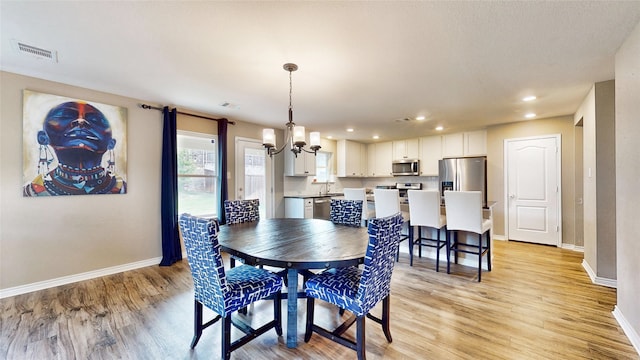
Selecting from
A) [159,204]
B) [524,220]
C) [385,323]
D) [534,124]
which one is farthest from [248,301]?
[534,124]

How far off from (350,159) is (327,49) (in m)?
4.77

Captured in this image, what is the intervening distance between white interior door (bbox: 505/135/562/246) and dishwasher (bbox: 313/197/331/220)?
3650 mm

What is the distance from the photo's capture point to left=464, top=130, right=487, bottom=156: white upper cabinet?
5.47 m

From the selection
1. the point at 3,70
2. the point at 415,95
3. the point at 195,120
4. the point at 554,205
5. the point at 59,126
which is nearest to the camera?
the point at 3,70

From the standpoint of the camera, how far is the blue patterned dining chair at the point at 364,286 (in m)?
1.59

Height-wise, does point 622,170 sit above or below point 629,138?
below

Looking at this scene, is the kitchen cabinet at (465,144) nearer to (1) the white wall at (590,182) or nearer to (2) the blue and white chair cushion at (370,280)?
(1) the white wall at (590,182)

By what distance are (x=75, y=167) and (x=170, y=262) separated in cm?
168

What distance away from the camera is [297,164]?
5.49 meters

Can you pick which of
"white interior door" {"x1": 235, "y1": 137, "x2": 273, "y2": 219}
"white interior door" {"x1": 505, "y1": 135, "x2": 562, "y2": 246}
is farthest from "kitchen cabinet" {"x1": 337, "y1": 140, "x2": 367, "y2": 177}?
"white interior door" {"x1": 505, "y1": 135, "x2": 562, "y2": 246}

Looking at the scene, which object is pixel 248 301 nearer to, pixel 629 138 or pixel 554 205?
pixel 629 138

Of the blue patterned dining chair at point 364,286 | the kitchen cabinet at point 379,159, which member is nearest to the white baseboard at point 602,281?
the blue patterned dining chair at point 364,286

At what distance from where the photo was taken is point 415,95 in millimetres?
3420

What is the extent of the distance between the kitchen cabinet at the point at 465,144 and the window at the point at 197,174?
503 centimetres
